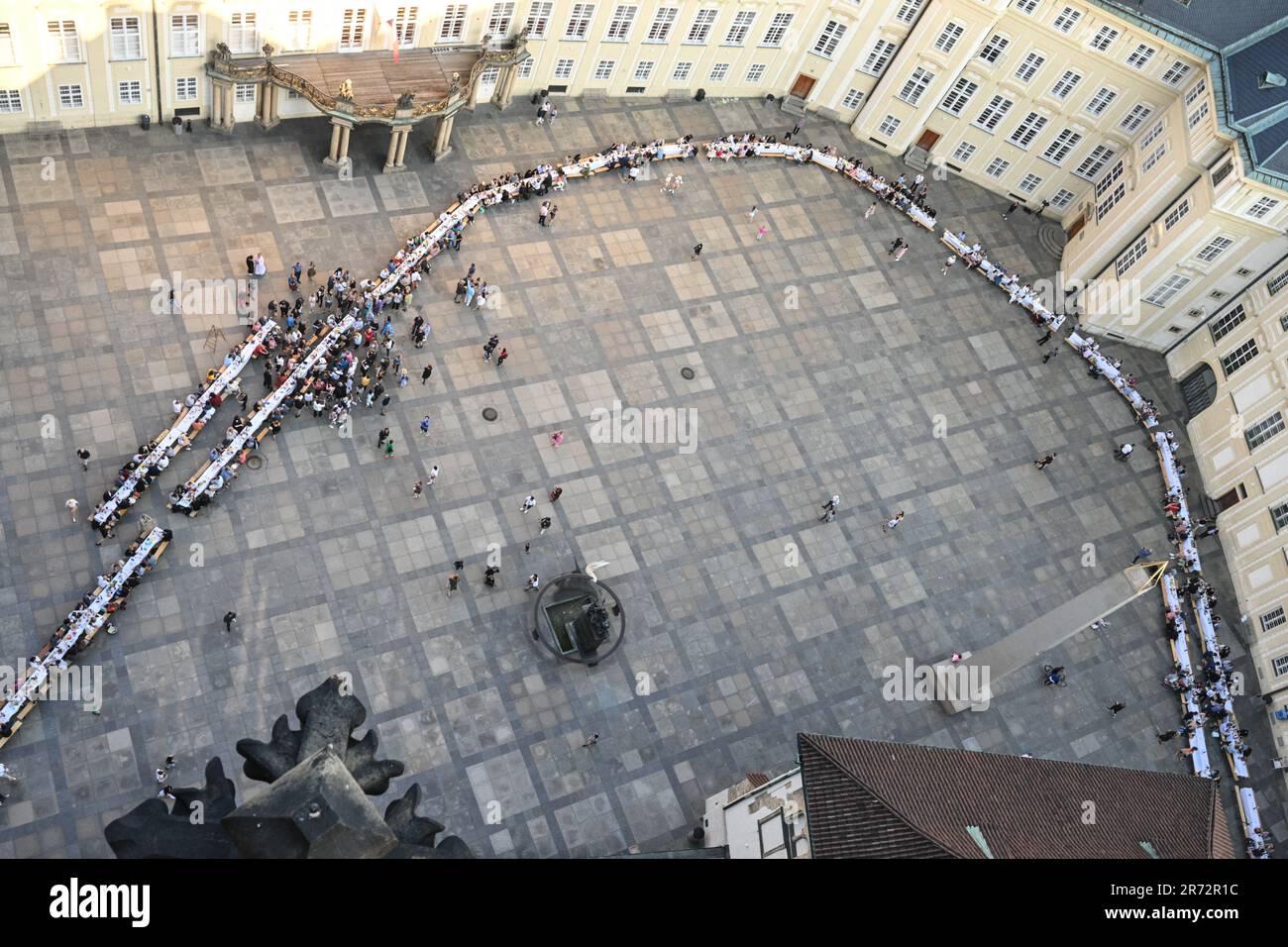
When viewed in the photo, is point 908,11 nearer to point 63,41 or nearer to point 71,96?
point 63,41

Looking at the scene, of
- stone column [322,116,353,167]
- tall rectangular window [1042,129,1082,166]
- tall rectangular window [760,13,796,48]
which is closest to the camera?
stone column [322,116,353,167]

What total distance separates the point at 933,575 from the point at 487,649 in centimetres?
2392

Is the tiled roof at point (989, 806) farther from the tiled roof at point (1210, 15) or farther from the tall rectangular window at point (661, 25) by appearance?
the tall rectangular window at point (661, 25)

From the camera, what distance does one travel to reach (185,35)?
192ft

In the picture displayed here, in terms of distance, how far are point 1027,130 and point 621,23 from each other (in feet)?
87.6

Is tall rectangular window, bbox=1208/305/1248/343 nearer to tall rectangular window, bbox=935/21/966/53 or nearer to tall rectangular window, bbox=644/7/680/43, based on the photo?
tall rectangular window, bbox=935/21/966/53

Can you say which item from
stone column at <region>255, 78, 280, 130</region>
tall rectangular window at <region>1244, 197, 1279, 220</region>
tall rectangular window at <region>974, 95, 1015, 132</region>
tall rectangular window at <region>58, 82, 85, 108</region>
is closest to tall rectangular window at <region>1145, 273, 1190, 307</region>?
tall rectangular window at <region>1244, 197, 1279, 220</region>

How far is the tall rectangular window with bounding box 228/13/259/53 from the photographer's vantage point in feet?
193

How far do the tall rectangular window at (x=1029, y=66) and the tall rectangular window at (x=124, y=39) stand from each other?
49.7 metres

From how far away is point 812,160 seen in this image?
7581 cm

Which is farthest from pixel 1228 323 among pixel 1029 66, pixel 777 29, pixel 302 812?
pixel 302 812

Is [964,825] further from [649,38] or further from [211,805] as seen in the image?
[649,38]

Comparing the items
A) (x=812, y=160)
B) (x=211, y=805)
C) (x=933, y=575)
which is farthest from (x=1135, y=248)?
(x=211, y=805)

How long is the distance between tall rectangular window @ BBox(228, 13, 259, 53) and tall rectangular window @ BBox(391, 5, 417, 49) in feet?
24.5
